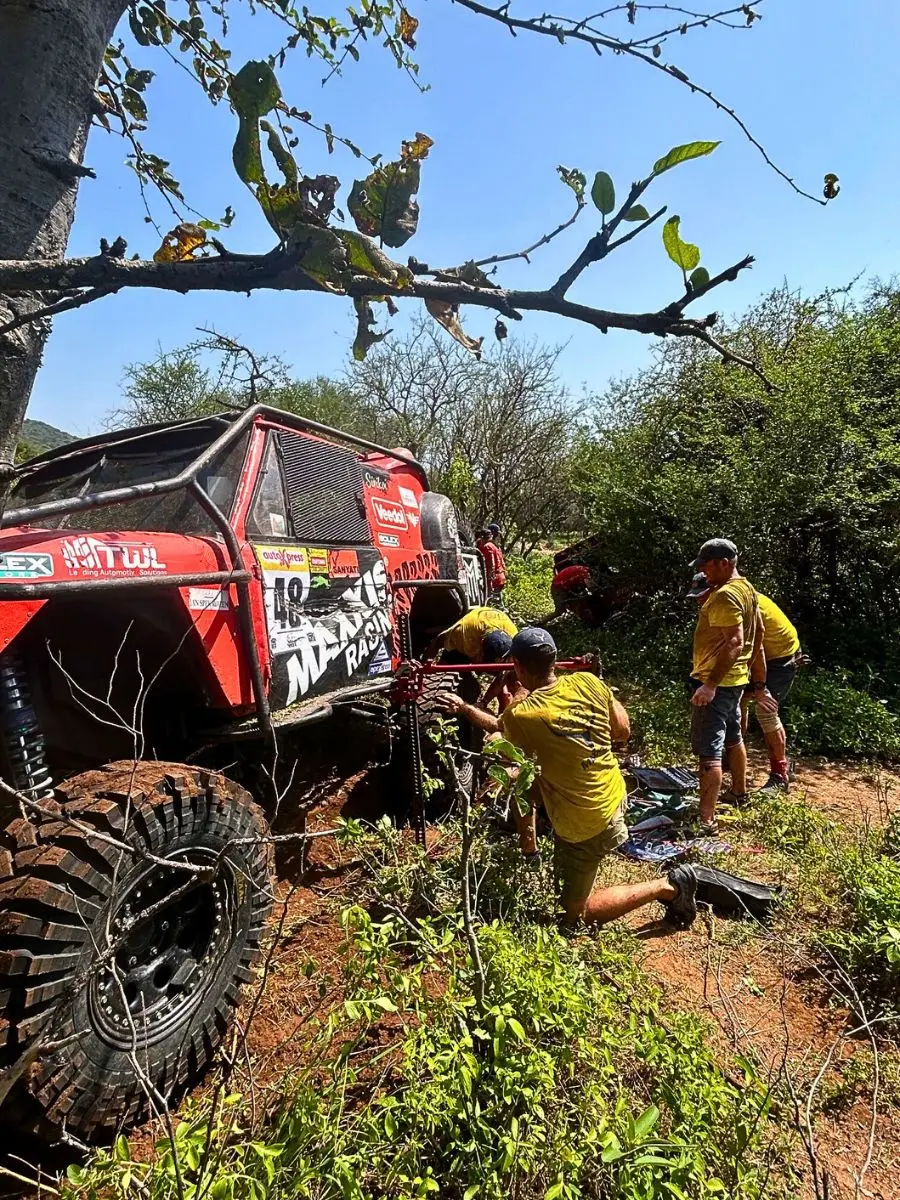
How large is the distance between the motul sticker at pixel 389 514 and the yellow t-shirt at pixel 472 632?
814 millimetres

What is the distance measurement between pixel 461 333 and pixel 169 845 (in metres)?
1.95

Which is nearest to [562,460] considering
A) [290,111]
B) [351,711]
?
[351,711]

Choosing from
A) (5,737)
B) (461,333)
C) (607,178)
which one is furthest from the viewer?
(5,737)

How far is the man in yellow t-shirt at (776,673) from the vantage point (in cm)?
517

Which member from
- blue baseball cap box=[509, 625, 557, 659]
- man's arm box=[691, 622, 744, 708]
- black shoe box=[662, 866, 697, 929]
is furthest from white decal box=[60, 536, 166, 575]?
man's arm box=[691, 622, 744, 708]

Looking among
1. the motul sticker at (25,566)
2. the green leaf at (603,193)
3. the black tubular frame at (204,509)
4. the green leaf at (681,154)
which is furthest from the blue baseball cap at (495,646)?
the green leaf at (681,154)

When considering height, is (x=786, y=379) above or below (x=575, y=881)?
above

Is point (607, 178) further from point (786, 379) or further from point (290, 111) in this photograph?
point (786, 379)

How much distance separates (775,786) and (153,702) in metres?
4.41

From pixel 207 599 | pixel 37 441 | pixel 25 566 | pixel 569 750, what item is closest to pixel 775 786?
pixel 569 750

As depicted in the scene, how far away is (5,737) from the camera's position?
7.30 ft

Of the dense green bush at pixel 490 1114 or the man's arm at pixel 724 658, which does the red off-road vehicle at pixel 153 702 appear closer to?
the dense green bush at pixel 490 1114

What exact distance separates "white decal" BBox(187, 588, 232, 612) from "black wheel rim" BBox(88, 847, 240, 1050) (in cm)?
91

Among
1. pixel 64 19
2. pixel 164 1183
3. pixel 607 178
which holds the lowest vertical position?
pixel 164 1183
